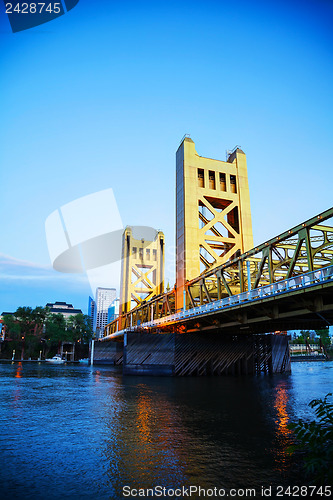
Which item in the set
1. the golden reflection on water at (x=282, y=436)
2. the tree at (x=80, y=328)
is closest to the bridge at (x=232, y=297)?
the golden reflection on water at (x=282, y=436)

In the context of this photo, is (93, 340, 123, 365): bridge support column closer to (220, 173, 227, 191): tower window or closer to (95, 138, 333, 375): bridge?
(95, 138, 333, 375): bridge

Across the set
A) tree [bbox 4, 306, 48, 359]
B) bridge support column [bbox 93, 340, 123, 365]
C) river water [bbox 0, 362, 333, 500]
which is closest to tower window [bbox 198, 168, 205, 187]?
river water [bbox 0, 362, 333, 500]

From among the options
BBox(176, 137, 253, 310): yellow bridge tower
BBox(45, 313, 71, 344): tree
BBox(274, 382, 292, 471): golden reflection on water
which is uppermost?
BBox(176, 137, 253, 310): yellow bridge tower

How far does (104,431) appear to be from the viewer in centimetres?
1144

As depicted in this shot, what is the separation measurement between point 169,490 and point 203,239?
39728 millimetres

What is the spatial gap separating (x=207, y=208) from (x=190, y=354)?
1965 centimetres

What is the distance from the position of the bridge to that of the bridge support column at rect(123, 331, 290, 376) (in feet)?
0.35

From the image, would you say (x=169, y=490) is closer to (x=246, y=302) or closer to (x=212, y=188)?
(x=246, y=302)

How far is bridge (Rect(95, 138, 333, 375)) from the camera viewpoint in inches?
875

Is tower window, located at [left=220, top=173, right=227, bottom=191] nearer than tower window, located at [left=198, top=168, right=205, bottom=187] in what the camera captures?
No

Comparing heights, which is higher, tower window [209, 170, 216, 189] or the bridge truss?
tower window [209, 170, 216, 189]

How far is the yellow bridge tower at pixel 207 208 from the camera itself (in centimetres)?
4456

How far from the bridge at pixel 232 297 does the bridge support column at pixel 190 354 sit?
4.2 inches

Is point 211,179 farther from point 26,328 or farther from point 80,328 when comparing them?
point 80,328
